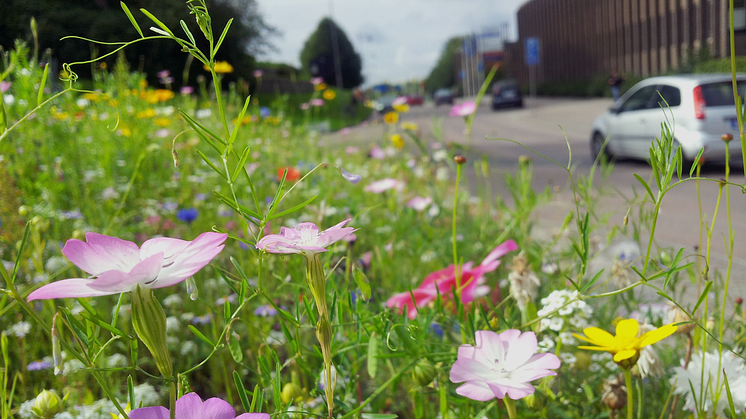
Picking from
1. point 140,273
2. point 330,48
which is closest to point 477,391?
point 140,273

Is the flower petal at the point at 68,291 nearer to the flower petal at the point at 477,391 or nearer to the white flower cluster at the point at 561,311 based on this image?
the flower petal at the point at 477,391

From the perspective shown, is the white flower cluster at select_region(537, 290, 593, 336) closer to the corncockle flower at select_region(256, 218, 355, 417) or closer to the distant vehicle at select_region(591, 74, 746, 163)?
the distant vehicle at select_region(591, 74, 746, 163)

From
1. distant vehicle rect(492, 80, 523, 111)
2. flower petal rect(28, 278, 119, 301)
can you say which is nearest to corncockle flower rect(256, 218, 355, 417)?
flower petal rect(28, 278, 119, 301)

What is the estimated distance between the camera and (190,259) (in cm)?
31

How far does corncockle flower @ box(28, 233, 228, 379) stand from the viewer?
267 mm

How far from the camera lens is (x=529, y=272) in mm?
780

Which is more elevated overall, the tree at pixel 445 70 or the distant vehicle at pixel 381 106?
the tree at pixel 445 70

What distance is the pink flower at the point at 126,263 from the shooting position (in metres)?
0.27

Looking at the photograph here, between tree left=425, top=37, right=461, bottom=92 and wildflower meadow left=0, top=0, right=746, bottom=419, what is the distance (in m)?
55.6

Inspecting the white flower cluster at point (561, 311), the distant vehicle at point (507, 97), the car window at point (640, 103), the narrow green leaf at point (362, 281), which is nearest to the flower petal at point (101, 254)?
the narrow green leaf at point (362, 281)

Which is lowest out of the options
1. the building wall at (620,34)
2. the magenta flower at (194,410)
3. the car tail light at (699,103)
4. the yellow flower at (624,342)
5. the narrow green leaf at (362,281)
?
the yellow flower at (624,342)

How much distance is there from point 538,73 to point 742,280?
29783 millimetres

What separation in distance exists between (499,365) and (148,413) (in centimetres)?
30

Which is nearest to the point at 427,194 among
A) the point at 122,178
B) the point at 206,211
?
the point at 206,211
